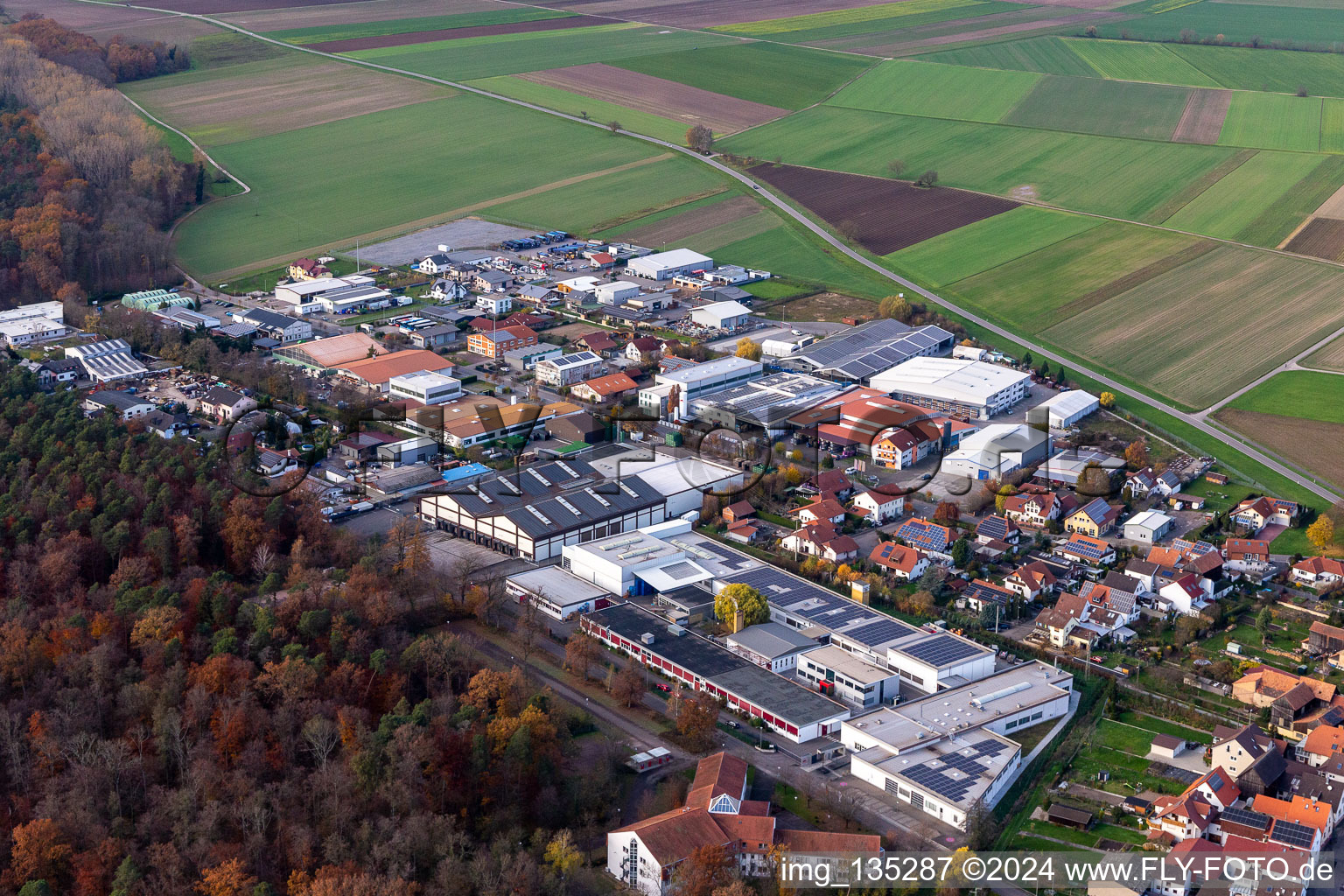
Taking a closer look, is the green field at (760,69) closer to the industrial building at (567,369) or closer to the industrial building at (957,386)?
the industrial building at (957,386)

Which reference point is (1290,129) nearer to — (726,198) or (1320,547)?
(726,198)

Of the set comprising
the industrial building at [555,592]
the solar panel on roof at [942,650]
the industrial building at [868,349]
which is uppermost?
the industrial building at [868,349]

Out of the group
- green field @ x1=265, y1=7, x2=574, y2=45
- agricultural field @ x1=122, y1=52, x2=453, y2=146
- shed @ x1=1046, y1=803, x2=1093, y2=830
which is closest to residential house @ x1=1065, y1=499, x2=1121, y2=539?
shed @ x1=1046, y1=803, x2=1093, y2=830

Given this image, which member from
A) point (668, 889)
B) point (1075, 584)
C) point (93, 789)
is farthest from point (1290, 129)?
point (93, 789)

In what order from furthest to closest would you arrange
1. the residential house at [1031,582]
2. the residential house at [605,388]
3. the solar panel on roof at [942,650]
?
the residential house at [605,388] → the residential house at [1031,582] → the solar panel on roof at [942,650]

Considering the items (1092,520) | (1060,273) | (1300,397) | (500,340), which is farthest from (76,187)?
(1300,397)

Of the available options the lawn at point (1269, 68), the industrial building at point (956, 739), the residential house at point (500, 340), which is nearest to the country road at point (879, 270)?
the industrial building at point (956, 739)
